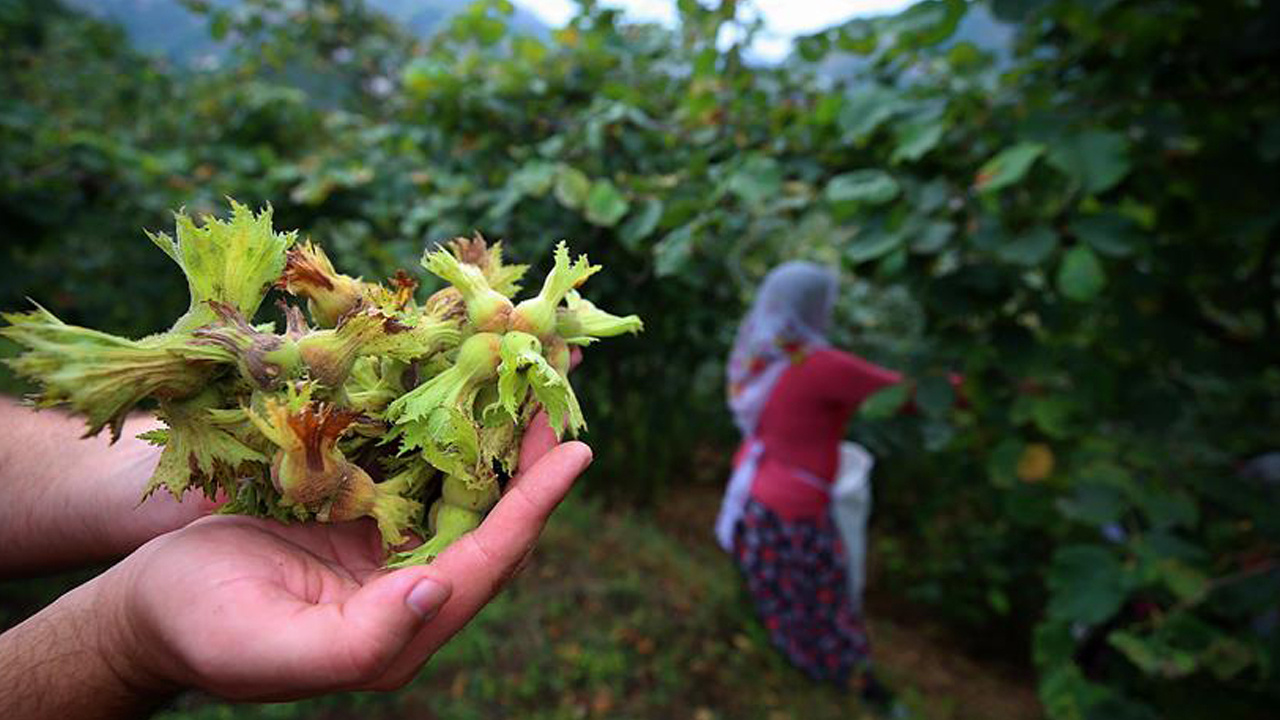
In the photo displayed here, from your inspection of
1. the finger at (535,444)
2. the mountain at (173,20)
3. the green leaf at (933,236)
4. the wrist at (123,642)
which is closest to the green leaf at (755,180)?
the green leaf at (933,236)

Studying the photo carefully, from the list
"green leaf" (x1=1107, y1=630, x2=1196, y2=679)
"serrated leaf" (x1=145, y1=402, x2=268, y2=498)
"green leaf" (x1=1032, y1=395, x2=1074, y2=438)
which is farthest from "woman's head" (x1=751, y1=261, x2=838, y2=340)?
"serrated leaf" (x1=145, y1=402, x2=268, y2=498)

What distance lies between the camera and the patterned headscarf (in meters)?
2.95

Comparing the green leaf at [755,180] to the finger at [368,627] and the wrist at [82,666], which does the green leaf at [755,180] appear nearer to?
the finger at [368,627]

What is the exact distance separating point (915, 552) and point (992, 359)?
2.89 meters

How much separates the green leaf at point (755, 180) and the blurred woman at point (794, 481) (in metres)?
1.38

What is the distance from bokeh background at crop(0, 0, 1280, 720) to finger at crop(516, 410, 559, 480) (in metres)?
0.58

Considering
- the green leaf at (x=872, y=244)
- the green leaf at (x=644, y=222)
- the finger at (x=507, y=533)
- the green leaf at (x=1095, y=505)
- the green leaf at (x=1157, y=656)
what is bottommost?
the green leaf at (x=1157, y=656)

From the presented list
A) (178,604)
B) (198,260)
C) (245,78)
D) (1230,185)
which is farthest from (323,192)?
(245,78)

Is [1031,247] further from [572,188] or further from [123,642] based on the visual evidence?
[123,642]

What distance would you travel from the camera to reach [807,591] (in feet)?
10.2

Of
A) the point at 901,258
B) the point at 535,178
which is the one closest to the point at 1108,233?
the point at 901,258

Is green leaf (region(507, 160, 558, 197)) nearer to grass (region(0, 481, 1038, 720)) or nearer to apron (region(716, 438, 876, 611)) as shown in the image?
apron (region(716, 438, 876, 611))

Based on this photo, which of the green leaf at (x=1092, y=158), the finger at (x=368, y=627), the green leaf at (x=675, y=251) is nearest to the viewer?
the finger at (x=368, y=627)

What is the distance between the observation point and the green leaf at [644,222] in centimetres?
162
